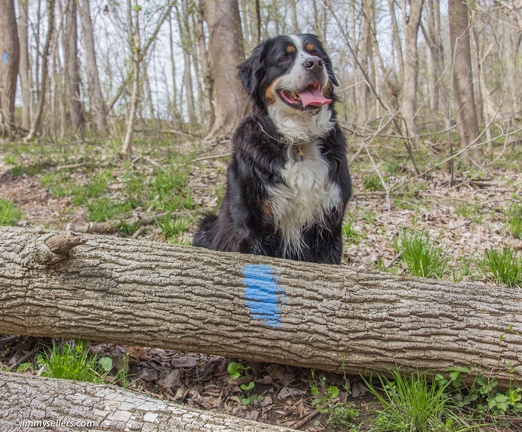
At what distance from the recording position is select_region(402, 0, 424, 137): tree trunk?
32.2ft

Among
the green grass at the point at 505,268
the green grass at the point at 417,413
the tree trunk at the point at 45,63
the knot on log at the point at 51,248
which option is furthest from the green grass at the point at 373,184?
the tree trunk at the point at 45,63

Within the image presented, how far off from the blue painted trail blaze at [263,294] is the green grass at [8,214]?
376 centimetres

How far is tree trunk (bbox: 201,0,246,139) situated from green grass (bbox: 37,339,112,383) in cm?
667

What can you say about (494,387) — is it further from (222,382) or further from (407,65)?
(407,65)

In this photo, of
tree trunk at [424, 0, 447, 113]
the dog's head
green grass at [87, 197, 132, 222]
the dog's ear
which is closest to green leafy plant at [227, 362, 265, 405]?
the dog's head

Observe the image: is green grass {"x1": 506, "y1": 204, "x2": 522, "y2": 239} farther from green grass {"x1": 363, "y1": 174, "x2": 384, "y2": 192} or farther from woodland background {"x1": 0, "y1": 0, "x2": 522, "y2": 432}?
green grass {"x1": 363, "y1": 174, "x2": 384, "y2": 192}

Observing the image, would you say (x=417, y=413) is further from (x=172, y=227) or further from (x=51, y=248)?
(x=172, y=227)

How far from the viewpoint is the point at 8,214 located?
17.4ft

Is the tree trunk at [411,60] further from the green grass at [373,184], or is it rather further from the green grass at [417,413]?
the green grass at [417,413]

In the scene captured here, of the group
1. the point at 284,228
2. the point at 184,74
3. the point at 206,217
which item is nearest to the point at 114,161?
the point at 206,217

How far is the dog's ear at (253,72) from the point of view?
11.6 feet

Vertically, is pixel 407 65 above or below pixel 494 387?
above

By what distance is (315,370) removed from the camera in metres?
2.78

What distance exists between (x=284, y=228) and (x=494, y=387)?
5.56 feet
